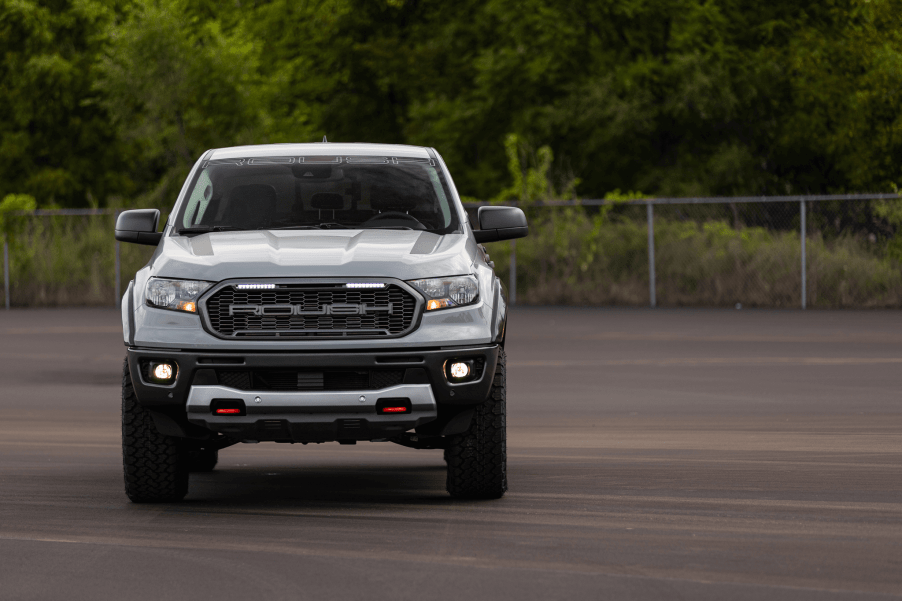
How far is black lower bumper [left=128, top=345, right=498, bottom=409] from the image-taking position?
7844 mm

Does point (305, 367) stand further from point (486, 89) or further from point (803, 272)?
point (486, 89)

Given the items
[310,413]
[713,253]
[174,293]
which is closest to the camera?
[310,413]

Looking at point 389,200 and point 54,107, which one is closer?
point 389,200

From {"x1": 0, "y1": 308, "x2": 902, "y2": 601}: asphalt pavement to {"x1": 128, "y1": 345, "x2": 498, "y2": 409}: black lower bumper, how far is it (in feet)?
2.19

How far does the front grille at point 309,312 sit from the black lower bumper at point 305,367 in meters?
0.13

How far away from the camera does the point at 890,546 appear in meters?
7.03

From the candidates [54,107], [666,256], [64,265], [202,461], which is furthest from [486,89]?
[202,461]

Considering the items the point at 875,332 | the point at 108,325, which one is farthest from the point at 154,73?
the point at 875,332

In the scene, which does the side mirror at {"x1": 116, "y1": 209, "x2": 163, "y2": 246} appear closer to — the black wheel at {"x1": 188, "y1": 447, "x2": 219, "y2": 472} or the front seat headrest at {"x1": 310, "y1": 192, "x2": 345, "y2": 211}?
the front seat headrest at {"x1": 310, "y1": 192, "x2": 345, "y2": 211}

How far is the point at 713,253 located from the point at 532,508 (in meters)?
22.4

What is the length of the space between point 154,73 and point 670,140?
50.1 ft

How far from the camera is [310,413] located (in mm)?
7781

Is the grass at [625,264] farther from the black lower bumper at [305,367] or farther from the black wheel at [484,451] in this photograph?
the black lower bumper at [305,367]

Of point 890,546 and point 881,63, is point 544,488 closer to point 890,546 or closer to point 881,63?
point 890,546
